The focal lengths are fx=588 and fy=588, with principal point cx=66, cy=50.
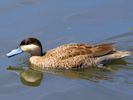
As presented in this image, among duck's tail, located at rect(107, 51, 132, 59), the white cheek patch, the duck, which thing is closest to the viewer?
duck's tail, located at rect(107, 51, 132, 59)

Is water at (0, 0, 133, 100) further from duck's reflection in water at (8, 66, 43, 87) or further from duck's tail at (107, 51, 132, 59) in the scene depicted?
duck's tail at (107, 51, 132, 59)

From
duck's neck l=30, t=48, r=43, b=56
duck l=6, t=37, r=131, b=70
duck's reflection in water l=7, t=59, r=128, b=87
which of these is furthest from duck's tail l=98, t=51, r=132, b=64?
duck's neck l=30, t=48, r=43, b=56

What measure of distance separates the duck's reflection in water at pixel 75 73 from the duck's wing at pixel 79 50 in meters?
0.30

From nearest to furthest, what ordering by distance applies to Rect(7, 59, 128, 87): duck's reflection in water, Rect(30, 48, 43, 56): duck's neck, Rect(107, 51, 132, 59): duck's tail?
Rect(7, 59, 128, 87): duck's reflection in water → Rect(107, 51, 132, 59): duck's tail → Rect(30, 48, 43, 56): duck's neck

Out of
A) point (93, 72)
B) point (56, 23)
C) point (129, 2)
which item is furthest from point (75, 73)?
point (129, 2)

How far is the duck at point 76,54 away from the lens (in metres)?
11.9

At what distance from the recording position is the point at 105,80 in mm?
11086

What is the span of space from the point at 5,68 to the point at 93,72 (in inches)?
69.0

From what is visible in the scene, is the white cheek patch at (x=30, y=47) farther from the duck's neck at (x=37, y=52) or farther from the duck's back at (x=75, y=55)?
the duck's back at (x=75, y=55)

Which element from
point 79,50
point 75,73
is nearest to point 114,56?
point 79,50

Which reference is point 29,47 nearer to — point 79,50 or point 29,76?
point 29,76

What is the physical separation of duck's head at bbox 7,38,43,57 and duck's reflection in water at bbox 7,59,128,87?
0.36m

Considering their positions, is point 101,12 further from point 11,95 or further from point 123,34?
point 11,95

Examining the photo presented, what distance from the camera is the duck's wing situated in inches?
469
